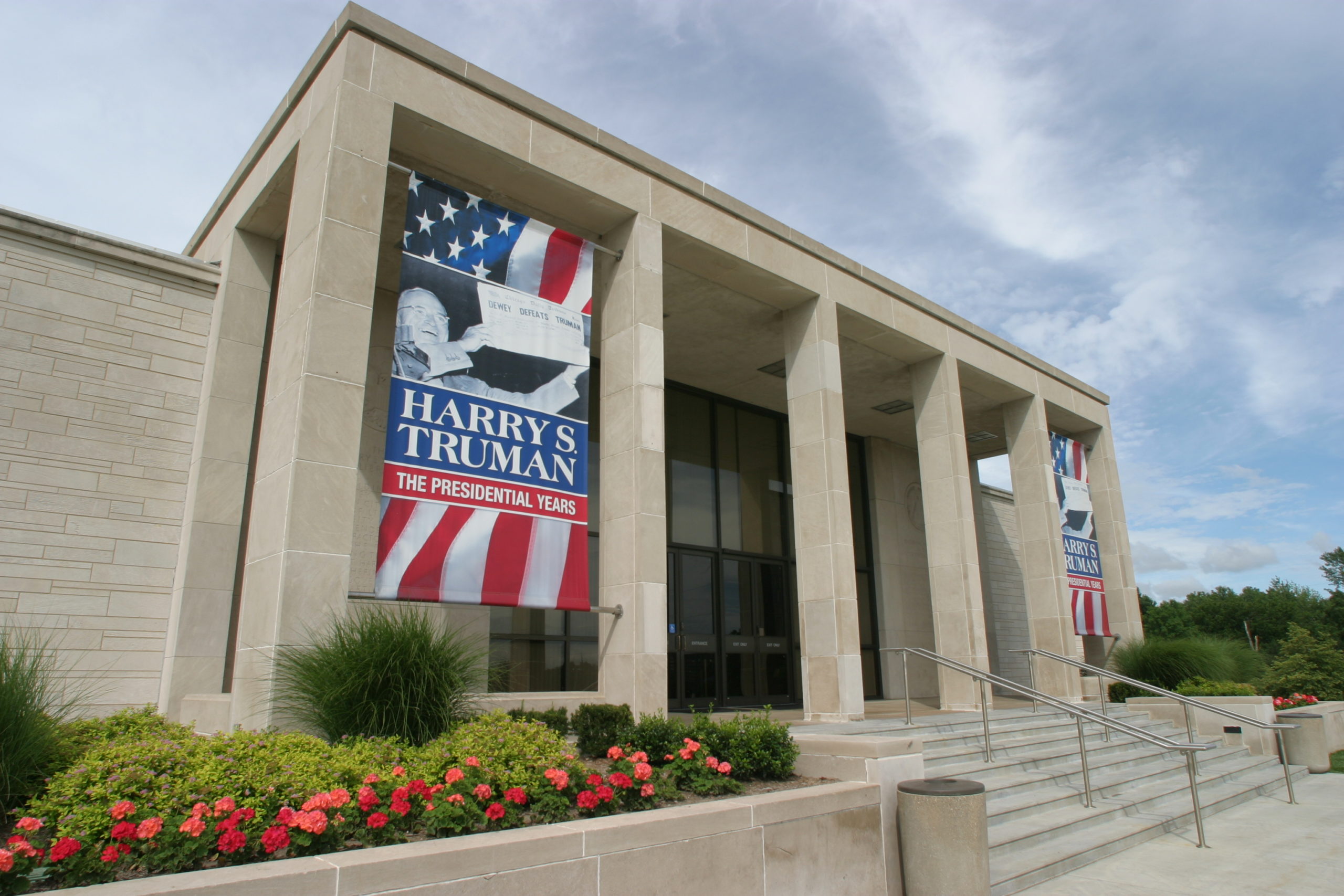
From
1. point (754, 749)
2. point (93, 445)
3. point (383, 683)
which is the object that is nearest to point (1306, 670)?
point (754, 749)

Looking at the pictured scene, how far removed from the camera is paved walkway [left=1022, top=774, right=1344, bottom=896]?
6.40m

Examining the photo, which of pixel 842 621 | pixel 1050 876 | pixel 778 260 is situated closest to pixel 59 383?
pixel 778 260

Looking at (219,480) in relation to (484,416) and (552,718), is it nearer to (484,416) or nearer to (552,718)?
(484,416)

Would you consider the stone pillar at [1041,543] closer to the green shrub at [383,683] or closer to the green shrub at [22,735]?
the green shrub at [383,683]

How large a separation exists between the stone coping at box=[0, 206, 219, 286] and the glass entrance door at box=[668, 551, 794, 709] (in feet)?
28.8

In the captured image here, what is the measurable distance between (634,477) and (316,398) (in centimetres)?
390

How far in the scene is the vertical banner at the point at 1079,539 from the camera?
58.2ft

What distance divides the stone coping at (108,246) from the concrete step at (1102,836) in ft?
36.6

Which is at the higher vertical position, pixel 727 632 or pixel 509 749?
pixel 727 632

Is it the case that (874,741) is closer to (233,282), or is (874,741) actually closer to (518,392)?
(518,392)

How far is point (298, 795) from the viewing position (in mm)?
4559

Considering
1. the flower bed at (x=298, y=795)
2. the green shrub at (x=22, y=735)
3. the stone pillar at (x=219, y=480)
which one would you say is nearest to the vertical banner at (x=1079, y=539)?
the flower bed at (x=298, y=795)

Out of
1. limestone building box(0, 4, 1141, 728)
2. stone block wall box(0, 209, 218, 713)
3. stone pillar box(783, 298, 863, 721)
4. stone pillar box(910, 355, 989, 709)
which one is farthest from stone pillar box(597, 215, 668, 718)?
stone pillar box(910, 355, 989, 709)

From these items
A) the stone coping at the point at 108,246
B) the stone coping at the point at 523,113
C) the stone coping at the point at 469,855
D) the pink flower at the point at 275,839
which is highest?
the stone coping at the point at 523,113
